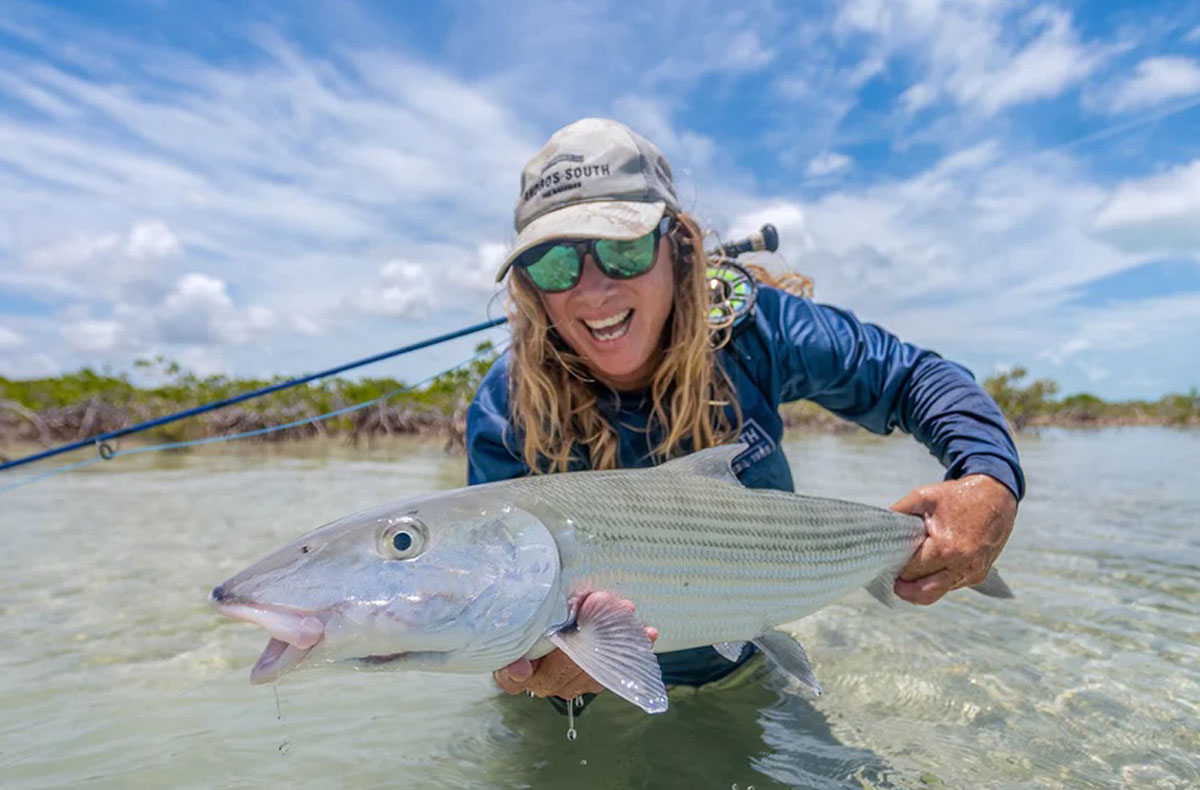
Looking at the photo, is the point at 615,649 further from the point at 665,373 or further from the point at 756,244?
the point at 756,244

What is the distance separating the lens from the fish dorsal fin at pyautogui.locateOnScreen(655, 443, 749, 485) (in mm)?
2418

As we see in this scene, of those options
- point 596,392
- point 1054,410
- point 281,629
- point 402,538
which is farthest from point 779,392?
point 1054,410

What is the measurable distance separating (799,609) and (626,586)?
737mm

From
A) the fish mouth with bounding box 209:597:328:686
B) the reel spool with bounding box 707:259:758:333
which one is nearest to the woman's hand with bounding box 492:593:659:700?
the fish mouth with bounding box 209:597:328:686

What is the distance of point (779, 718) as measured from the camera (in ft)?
10.1

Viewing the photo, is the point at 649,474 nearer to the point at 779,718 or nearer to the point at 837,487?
the point at 779,718

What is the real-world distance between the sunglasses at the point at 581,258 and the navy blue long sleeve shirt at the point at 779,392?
22.4 inches

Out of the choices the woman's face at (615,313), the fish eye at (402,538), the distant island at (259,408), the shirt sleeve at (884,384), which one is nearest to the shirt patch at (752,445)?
the shirt sleeve at (884,384)

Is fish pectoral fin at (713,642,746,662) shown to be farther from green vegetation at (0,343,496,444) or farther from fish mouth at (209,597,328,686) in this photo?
green vegetation at (0,343,496,444)

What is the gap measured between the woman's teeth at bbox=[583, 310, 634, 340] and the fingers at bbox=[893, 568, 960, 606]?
53.8 inches

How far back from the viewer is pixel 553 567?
1.86 m

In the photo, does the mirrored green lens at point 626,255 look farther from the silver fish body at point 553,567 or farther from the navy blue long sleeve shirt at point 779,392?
the silver fish body at point 553,567

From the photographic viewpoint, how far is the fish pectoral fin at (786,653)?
242 centimetres

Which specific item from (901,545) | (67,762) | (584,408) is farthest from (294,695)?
(901,545)
